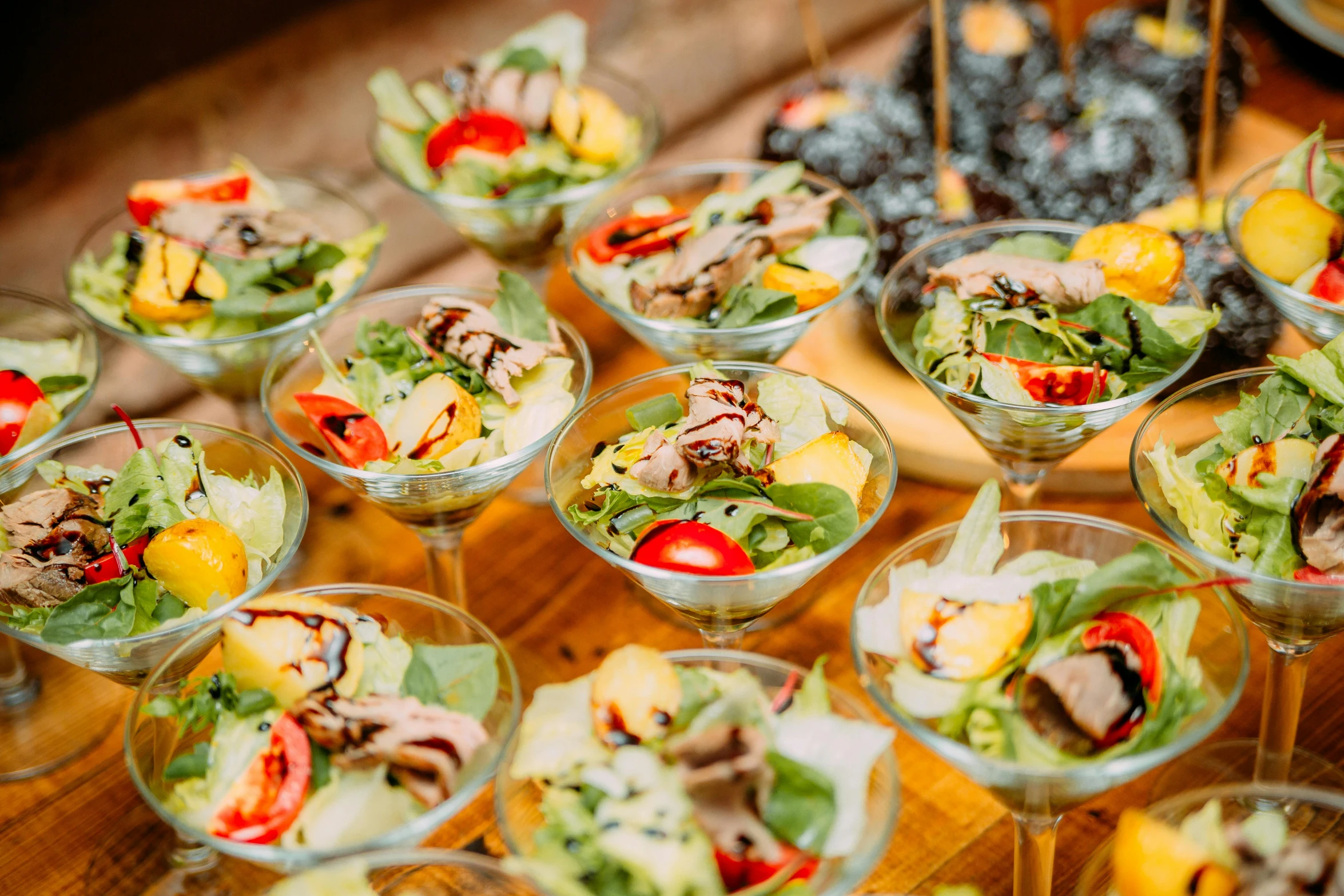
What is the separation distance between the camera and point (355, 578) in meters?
1.82

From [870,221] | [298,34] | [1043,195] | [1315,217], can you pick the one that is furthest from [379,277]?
[1315,217]

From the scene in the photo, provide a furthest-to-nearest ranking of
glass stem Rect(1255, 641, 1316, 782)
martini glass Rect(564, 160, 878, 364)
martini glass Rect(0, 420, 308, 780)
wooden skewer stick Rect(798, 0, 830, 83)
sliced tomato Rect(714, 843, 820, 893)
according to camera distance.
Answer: wooden skewer stick Rect(798, 0, 830, 83) < martini glass Rect(564, 160, 878, 364) < glass stem Rect(1255, 641, 1316, 782) < martini glass Rect(0, 420, 308, 780) < sliced tomato Rect(714, 843, 820, 893)

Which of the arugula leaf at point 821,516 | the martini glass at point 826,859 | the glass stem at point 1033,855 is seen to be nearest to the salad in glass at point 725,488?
the arugula leaf at point 821,516

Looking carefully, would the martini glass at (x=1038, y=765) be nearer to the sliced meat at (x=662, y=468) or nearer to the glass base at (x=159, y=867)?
the sliced meat at (x=662, y=468)

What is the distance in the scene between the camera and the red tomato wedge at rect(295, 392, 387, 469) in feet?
4.74

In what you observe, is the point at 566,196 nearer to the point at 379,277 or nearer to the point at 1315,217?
the point at 379,277

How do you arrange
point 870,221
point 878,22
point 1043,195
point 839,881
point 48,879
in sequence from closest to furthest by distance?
point 839,881 < point 48,879 < point 870,221 < point 1043,195 < point 878,22

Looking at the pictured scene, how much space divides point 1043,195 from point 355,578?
1.39m

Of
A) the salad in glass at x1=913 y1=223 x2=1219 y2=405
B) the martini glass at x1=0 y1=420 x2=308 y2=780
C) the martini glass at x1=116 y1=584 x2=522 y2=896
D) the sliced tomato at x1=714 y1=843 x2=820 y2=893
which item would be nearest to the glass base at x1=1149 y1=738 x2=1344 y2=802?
the salad in glass at x1=913 y1=223 x2=1219 y2=405

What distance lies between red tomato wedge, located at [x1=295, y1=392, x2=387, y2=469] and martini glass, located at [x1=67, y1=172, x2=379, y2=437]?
23 centimetres

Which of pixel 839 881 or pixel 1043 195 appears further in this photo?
pixel 1043 195

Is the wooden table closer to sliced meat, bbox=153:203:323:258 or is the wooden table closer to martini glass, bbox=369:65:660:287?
martini glass, bbox=369:65:660:287

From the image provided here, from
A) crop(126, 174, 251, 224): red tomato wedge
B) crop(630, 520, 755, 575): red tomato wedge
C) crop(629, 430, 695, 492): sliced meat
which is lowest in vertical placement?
crop(630, 520, 755, 575): red tomato wedge

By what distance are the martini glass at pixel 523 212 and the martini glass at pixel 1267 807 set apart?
1.26 metres
